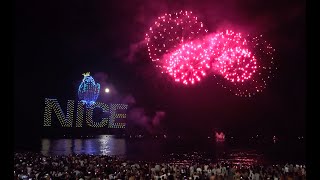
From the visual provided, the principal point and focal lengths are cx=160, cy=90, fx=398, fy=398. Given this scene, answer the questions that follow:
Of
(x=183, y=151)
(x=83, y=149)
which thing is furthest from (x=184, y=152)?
(x=83, y=149)

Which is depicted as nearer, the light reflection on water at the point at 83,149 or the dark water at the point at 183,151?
the dark water at the point at 183,151

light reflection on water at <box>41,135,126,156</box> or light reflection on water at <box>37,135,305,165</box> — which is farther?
light reflection on water at <box>41,135,126,156</box>

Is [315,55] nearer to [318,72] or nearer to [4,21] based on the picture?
[318,72]

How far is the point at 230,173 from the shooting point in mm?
21062

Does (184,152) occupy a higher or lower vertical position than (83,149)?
lower

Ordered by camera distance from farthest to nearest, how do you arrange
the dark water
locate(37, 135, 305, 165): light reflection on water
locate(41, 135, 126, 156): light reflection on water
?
locate(41, 135, 126, 156): light reflection on water
the dark water
locate(37, 135, 305, 165): light reflection on water

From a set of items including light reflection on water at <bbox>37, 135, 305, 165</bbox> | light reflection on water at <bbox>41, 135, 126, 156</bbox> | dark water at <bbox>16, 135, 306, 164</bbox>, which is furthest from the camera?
light reflection on water at <bbox>41, 135, 126, 156</bbox>

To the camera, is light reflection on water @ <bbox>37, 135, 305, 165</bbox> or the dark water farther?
the dark water

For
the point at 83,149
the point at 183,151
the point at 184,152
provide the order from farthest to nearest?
the point at 183,151, the point at 83,149, the point at 184,152

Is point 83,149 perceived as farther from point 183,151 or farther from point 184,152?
point 183,151

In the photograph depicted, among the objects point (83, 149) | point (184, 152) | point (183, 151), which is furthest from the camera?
point (183, 151)

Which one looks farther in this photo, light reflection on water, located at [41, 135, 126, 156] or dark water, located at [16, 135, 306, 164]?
light reflection on water, located at [41, 135, 126, 156]

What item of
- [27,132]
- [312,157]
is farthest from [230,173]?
[27,132]

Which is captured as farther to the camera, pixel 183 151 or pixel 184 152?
pixel 183 151
